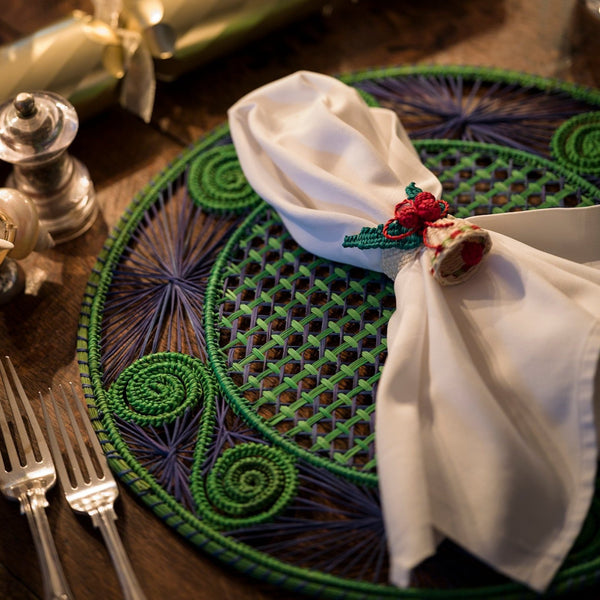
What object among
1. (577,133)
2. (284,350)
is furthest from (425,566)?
(577,133)

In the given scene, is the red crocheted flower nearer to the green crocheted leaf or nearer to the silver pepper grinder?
the green crocheted leaf

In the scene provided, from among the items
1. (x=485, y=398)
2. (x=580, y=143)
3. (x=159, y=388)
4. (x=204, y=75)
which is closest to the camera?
(x=485, y=398)

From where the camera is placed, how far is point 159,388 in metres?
0.69

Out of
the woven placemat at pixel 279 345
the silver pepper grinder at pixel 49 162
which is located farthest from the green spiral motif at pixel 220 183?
the silver pepper grinder at pixel 49 162

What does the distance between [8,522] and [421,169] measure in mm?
489

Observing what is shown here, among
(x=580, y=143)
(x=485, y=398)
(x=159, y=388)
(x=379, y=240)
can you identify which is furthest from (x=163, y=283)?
(x=580, y=143)

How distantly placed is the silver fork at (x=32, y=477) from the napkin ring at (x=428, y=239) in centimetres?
33

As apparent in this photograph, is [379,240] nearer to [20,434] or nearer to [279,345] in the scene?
[279,345]

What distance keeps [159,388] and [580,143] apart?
20.5 inches

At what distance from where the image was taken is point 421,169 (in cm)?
74

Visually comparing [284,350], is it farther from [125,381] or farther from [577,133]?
[577,133]

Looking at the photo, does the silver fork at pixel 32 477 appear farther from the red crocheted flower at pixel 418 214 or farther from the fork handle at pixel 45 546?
the red crocheted flower at pixel 418 214

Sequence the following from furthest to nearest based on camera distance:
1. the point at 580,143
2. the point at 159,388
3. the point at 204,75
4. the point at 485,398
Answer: the point at 204,75, the point at 580,143, the point at 159,388, the point at 485,398

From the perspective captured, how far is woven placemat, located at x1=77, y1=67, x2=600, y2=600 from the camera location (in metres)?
0.60
